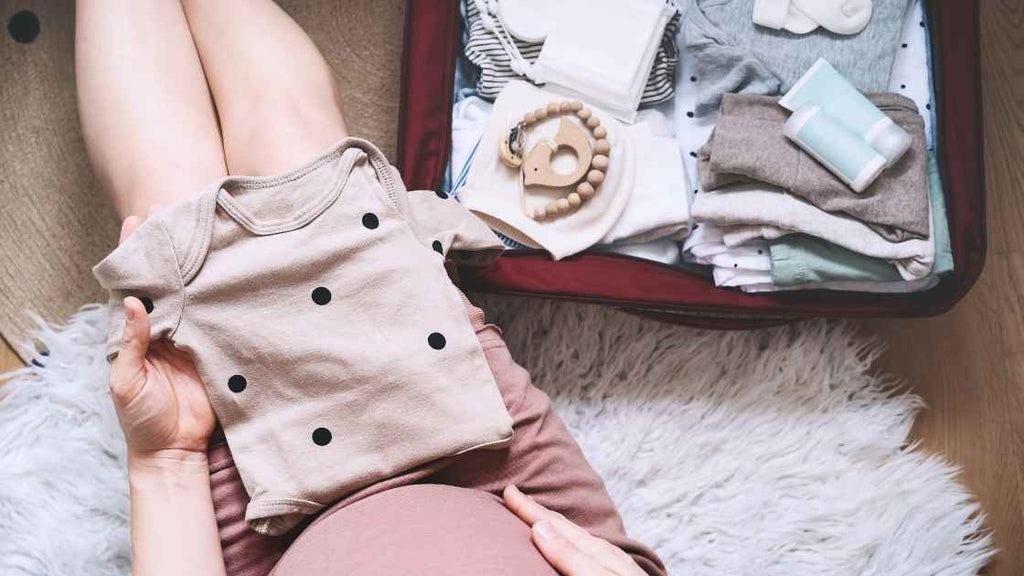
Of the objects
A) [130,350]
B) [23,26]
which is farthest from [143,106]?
[23,26]

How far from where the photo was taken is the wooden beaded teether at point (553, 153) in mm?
996

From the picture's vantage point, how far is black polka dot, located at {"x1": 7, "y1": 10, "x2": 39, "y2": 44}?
1162 millimetres

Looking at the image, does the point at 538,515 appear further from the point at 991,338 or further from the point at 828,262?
the point at 991,338

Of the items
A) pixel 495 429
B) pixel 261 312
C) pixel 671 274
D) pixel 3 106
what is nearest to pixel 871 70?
pixel 671 274

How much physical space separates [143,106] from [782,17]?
29.1 inches

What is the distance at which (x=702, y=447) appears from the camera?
1.11 metres

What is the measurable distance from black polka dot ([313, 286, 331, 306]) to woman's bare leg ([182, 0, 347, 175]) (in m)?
0.14

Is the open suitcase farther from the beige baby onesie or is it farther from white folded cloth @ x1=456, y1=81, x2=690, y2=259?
the beige baby onesie

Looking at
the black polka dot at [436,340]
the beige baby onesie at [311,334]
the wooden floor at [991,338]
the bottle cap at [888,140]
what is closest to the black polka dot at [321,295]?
the beige baby onesie at [311,334]

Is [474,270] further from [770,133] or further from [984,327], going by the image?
[984,327]

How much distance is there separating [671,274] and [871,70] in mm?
350

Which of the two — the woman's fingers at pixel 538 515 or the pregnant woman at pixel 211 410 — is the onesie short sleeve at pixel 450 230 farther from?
the woman's fingers at pixel 538 515

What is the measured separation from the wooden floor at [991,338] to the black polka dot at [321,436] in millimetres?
784

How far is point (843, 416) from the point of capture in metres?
1.13
